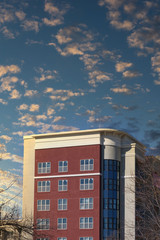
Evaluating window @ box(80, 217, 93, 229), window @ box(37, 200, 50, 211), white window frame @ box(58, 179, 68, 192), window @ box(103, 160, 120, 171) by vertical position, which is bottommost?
window @ box(80, 217, 93, 229)

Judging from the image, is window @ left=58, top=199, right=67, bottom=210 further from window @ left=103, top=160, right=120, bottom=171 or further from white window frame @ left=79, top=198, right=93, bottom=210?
window @ left=103, top=160, right=120, bottom=171

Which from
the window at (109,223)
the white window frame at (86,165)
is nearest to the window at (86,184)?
the white window frame at (86,165)

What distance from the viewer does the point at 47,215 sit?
224 feet

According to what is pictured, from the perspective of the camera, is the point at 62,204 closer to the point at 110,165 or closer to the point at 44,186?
the point at 44,186

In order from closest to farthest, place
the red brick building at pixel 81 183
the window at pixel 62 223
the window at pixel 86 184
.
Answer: the red brick building at pixel 81 183, the window at pixel 62 223, the window at pixel 86 184

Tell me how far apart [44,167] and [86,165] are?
6756 mm

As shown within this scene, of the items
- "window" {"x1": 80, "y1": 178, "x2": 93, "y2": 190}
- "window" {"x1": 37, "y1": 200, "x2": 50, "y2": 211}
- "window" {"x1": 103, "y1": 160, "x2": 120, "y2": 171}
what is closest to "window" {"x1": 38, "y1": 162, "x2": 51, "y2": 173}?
"window" {"x1": 37, "y1": 200, "x2": 50, "y2": 211}

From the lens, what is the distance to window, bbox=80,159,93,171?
68000 millimetres

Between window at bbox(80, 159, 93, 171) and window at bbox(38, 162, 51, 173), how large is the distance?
206 inches

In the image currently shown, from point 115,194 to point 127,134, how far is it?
9.20 m

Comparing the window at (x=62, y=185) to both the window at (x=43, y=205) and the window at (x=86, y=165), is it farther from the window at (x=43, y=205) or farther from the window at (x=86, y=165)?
the window at (x=86, y=165)

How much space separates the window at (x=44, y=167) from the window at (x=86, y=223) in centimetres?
921

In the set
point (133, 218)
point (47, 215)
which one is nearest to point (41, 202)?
point (47, 215)

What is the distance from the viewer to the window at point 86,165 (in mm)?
68000
